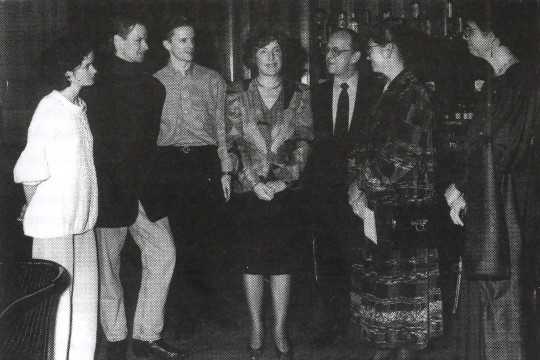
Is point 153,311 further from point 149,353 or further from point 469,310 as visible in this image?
point 469,310

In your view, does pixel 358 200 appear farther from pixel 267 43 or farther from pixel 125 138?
pixel 125 138

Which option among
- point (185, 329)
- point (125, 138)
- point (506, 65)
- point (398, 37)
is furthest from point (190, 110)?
point (506, 65)

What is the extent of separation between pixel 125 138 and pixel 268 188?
0.55 m

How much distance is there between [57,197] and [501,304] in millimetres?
1350

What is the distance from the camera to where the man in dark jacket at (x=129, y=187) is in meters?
2.33

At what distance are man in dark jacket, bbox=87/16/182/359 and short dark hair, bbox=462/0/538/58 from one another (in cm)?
116

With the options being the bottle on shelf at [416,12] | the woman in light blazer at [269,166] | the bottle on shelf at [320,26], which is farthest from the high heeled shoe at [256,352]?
the bottle on shelf at [416,12]

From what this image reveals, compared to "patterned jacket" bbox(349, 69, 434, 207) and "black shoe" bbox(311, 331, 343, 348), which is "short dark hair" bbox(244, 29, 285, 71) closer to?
"patterned jacket" bbox(349, 69, 434, 207)

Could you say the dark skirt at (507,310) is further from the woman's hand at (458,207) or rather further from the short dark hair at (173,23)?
the short dark hair at (173,23)

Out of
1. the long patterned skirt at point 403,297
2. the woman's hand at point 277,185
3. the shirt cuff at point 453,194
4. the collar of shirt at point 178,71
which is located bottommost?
the long patterned skirt at point 403,297

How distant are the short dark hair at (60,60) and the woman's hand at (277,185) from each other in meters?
0.81

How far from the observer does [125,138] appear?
2.39m

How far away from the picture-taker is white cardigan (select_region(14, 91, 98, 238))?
189 centimetres

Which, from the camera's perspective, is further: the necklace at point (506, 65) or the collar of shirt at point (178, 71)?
the collar of shirt at point (178, 71)
